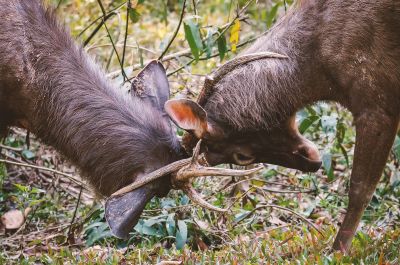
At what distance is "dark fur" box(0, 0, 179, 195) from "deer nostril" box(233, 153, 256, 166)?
74 centimetres

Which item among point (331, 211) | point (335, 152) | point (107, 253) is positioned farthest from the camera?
point (335, 152)

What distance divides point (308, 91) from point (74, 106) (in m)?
1.85

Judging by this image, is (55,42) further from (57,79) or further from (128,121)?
(128,121)

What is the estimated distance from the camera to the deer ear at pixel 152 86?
6.42m

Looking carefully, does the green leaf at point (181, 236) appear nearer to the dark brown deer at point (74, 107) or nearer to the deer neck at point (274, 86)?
the dark brown deer at point (74, 107)

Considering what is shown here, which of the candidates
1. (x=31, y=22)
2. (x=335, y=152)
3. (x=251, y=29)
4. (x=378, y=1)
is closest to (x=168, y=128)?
(x=31, y=22)

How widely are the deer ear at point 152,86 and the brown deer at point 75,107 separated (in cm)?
14

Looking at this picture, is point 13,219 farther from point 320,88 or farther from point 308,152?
point 320,88

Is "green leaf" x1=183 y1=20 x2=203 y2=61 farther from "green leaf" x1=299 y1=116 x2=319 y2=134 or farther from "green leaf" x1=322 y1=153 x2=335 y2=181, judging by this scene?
"green leaf" x1=322 y1=153 x2=335 y2=181

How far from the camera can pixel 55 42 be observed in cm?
618

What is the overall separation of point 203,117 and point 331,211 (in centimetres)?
199

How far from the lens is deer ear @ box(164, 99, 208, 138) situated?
6.00 metres

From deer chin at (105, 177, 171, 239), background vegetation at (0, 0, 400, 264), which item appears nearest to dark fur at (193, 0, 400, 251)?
background vegetation at (0, 0, 400, 264)

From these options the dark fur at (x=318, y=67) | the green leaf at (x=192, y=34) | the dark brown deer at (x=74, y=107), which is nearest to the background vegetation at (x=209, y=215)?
the green leaf at (x=192, y=34)
